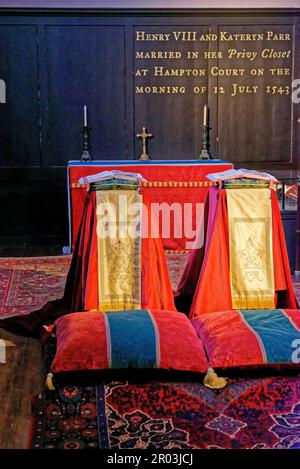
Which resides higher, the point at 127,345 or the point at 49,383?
the point at 127,345

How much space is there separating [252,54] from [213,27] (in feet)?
2.00

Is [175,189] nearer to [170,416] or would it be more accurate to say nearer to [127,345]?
[127,345]

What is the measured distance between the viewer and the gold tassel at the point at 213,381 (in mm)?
3932

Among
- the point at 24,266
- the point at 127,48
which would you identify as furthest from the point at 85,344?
the point at 127,48

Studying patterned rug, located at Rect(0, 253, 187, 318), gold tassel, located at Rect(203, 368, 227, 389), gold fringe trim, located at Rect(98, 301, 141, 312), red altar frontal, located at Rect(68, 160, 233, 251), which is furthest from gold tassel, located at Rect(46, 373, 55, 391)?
red altar frontal, located at Rect(68, 160, 233, 251)

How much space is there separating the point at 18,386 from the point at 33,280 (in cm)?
251

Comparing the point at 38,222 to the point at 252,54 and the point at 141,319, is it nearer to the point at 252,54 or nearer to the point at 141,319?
the point at 252,54

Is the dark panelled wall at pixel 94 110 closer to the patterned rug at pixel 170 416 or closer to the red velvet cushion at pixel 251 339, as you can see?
the red velvet cushion at pixel 251 339

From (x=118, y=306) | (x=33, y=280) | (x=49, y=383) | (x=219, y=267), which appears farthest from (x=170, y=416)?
(x=33, y=280)

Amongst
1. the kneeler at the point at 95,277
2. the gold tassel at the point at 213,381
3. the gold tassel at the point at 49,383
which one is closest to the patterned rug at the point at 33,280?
the kneeler at the point at 95,277

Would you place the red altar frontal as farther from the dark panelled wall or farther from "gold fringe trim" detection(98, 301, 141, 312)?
"gold fringe trim" detection(98, 301, 141, 312)

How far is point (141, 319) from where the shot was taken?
4445mm

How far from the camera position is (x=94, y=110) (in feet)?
29.1

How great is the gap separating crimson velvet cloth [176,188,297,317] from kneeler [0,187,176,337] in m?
0.26
